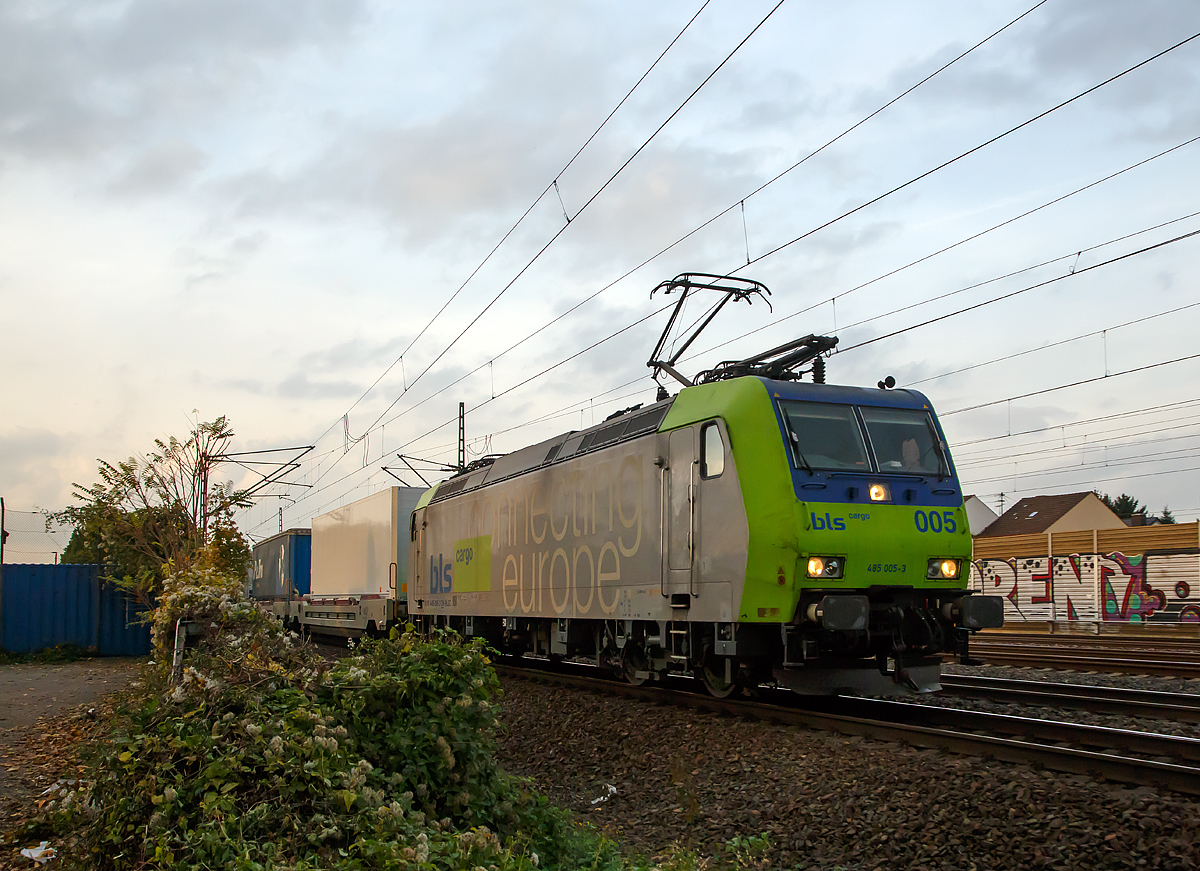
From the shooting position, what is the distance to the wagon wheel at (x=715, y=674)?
33.7ft

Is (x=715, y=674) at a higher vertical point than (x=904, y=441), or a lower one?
lower

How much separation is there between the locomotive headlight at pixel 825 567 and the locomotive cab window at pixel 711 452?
1375 millimetres

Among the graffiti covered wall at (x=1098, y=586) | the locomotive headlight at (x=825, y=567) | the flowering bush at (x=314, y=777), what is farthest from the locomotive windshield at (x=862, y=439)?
the graffiti covered wall at (x=1098, y=586)

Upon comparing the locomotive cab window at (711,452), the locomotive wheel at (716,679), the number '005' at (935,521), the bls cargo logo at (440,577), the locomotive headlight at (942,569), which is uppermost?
the locomotive cab window at (711,452)

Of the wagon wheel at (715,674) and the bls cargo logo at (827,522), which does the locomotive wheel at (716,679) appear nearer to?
the wagon wheel at (715,674)

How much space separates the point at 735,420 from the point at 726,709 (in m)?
3.03

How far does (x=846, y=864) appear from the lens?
593 cm

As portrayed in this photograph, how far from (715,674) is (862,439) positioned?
10.0 ft

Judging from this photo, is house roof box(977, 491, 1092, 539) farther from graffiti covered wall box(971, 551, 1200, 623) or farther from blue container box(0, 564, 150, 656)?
blue container box(0, 564, 150, 656)

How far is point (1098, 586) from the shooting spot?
89.4ft

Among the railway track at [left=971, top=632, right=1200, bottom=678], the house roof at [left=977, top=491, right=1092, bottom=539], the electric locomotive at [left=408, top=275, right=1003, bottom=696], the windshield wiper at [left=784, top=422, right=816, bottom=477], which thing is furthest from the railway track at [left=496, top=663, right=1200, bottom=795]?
the house roof at [left=977, top=491, right=1092, bottom=539]

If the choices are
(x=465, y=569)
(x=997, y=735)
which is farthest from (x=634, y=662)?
(x=465, y=569)

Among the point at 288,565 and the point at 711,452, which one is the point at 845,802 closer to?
the point at 711,452

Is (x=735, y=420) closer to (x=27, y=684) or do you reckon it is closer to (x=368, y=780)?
(x=368, y=780)
